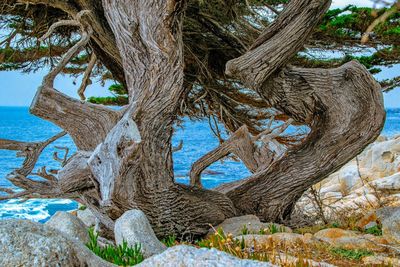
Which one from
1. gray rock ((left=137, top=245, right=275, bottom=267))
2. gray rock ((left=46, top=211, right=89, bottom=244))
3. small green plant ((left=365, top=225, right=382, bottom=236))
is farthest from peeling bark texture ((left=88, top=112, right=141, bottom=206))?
small green plant ((left=365, top=225, right=382, bottom=236))

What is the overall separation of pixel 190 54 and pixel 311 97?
2304 millimetres

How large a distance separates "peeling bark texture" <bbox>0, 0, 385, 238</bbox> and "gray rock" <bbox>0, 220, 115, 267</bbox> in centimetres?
269

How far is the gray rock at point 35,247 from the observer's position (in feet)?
6.19

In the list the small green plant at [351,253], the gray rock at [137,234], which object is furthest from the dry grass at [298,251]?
the gray rock at [137,234]

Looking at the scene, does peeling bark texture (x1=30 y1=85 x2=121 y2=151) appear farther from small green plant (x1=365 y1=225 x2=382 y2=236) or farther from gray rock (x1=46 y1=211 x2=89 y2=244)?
small green plant (x1=365 y1=225 x2=382 y2=236)

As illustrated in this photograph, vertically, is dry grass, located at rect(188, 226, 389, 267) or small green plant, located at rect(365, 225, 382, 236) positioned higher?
small green plant, located at rect(365, 225, 382, 236)

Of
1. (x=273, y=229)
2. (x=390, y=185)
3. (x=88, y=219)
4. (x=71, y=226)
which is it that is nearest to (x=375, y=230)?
(x=273, y=229)

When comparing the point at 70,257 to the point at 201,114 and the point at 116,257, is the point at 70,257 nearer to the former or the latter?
the point at 116,257

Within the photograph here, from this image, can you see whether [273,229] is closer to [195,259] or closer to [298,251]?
[298,251]

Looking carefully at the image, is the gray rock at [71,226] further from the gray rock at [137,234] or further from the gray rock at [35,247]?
the gray rock at [35,247]

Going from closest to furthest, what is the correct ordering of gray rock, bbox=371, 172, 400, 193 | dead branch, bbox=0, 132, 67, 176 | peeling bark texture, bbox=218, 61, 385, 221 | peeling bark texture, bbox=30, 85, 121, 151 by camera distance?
1. peeling bark texture, bbox=30, 85, 121, 151
2. peeling bark texture, bbox=218, 61, 385, 221
3. dead branch, bbox=0, 132, 67, 176
4. gray rock, bbox=371, 172, 400, 193

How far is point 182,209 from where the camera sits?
18.1 feet

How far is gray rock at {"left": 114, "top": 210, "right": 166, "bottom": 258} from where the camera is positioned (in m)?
3.75

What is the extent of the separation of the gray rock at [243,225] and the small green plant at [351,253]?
43.3 inches
